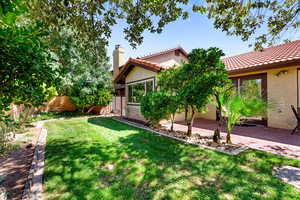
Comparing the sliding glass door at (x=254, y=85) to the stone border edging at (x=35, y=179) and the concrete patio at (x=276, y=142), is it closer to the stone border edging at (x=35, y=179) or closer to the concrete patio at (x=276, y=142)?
the concrete patio at (x=276, y=142)

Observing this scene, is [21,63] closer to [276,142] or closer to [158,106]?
[158,106]

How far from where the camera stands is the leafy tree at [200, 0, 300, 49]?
4.95 meters

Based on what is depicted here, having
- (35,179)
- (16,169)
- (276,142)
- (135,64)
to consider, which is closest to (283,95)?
(276,142)

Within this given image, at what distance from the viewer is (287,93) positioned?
6902 millimetres

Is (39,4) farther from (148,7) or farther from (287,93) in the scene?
(287,93)

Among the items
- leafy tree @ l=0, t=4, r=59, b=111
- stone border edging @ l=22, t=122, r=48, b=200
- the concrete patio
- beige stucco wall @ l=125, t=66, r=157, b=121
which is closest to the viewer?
leafy tree @ l=0, t=4, r=59, b=111

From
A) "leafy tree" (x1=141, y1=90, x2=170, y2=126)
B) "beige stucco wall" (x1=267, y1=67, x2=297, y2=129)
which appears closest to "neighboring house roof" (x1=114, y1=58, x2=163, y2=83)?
"leafy tree" (x1=141, y1=90, x2=170, y2=126)

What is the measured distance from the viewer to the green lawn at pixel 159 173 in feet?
8.77

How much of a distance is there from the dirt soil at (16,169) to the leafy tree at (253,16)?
22.3 ft

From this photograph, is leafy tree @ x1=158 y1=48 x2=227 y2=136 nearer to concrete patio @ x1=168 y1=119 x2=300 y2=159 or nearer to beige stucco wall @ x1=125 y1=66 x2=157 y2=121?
concrete patio @ x1=168 y1=119 x2=300 y2=159

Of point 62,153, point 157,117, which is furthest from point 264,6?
point 62,153

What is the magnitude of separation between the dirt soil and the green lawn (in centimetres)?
47

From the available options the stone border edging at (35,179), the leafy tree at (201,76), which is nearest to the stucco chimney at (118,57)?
the leafy tree at (201,76)

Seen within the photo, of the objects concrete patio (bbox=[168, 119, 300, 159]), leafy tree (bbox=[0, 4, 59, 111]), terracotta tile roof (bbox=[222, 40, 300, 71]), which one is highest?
Answer: terracotta tile roof (bbox=[222, 40, 300, 71])
